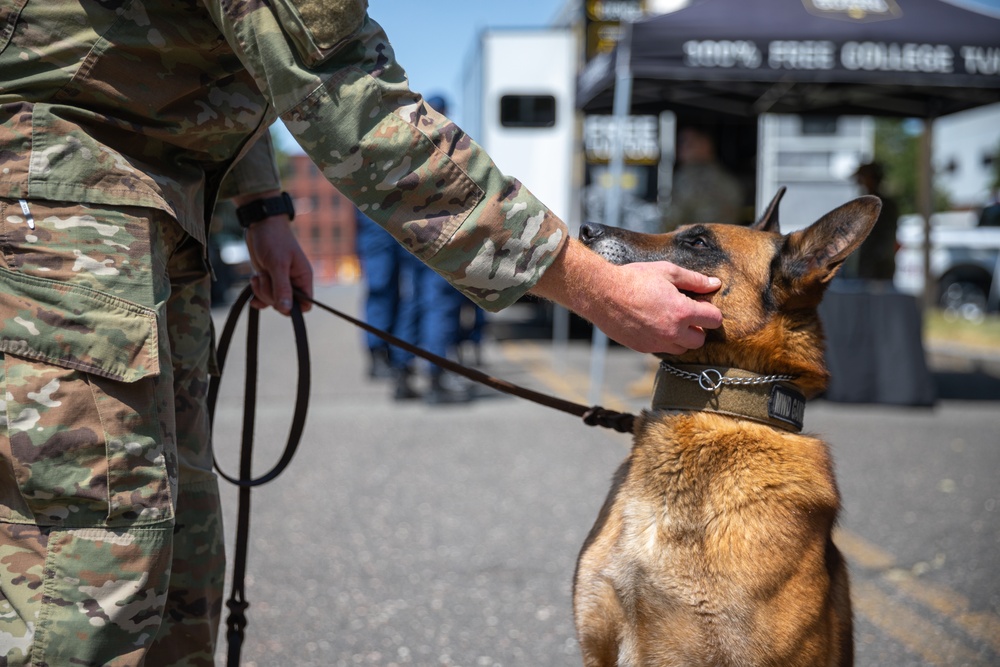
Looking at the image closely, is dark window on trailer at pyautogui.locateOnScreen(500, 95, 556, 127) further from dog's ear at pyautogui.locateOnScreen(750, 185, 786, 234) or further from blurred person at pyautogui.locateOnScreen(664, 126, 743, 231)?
dog's ear at pyautogui.locateOnScreen(750, 185, 786, 234)

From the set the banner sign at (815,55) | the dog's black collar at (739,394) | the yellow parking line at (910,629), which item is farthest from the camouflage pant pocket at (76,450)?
the banner sign at (815,55)

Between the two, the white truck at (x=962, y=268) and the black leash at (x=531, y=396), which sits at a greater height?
the black leash at (x=531, y=396)

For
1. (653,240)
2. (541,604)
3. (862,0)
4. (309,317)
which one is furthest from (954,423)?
(309,317)

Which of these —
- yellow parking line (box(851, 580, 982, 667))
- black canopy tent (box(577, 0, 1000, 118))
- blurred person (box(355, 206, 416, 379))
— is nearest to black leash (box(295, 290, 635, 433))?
yellow parking line (box(851, 580, 982, 667))

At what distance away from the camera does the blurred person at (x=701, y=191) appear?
24.4 feet

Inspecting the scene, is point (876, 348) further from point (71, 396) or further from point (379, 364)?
point (71, 396)

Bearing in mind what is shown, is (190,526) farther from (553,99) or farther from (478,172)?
(553,99)

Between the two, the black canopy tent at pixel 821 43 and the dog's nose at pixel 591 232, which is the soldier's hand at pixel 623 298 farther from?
the black canopy tent at pixel 821 43

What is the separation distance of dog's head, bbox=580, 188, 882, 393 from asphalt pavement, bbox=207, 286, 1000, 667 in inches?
14.7

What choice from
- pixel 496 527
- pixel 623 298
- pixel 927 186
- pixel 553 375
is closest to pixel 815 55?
pixel 927 186

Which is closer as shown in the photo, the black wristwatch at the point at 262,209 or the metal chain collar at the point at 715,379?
the metal chain collar at the point at 715,379

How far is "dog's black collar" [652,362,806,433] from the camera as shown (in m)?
1.88

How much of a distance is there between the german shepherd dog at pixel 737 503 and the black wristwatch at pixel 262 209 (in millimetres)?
826

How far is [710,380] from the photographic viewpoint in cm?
189
